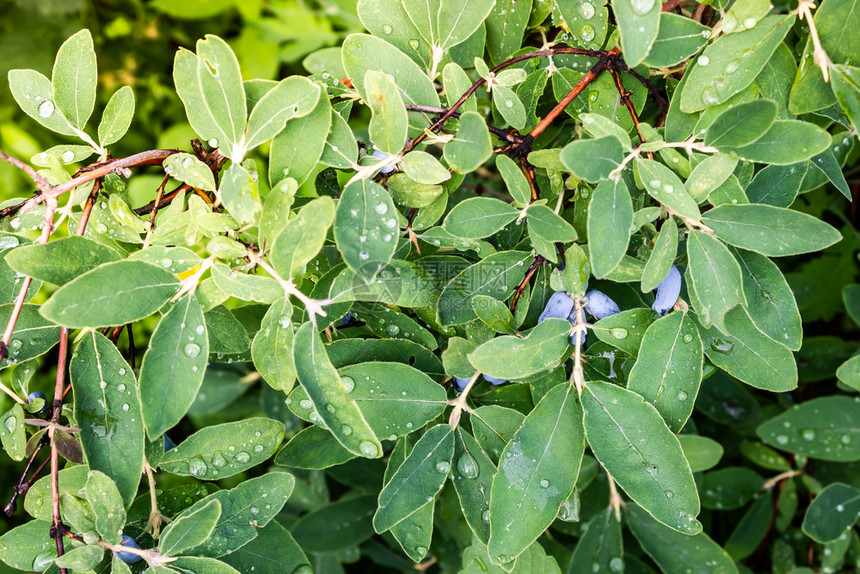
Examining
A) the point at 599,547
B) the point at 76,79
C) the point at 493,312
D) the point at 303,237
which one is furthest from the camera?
the point at 599,547

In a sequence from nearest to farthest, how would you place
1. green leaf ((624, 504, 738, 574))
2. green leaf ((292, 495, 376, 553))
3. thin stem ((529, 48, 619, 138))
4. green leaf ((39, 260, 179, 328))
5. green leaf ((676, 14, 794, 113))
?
green leaf ((39, 260, 179, 328))
green leaf ((676, 14, 794, 113))
thin stem ((529, 48, 619, 138))
green leaf ((624, 504, 738, 574))
green leaf ((292, 495, 376, 553))

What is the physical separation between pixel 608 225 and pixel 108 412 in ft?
2.27

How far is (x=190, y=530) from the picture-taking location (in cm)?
81

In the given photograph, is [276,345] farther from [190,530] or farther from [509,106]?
[509,106]

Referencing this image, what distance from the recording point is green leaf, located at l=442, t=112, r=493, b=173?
724 millimetres

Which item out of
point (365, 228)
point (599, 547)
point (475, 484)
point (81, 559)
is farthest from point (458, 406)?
point (599, 547)

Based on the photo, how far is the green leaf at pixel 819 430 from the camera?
4.47 feet

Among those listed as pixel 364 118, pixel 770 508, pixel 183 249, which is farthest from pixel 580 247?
pixel 364 118

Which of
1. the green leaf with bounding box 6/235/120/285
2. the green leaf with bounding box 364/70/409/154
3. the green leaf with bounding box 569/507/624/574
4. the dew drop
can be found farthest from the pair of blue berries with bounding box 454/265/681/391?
the dew drop

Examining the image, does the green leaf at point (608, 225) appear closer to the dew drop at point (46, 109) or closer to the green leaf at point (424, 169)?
the green leaf at point (424, 169)

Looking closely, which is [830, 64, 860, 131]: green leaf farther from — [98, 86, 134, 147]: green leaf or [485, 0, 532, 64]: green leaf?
[98, 86, 134, 147]: green leaf

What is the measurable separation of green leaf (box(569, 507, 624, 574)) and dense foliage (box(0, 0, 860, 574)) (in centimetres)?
28

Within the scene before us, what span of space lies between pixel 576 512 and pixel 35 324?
2.70 ft

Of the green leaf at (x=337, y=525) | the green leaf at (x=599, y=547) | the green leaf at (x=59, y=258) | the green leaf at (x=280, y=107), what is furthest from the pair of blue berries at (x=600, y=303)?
the green leaf at (x=337, y=525)
